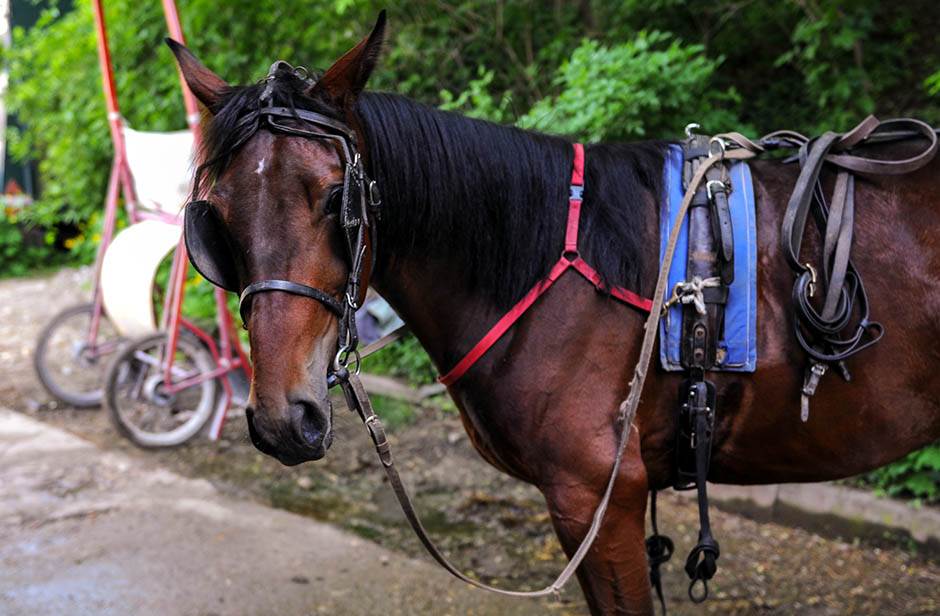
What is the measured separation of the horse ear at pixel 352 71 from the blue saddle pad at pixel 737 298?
0.87m

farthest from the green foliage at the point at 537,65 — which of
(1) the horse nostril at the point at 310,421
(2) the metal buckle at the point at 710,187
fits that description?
(1) the horse nostril at the point at 310,421

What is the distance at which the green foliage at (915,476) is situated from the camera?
144 inches

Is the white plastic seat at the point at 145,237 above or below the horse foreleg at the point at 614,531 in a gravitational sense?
above

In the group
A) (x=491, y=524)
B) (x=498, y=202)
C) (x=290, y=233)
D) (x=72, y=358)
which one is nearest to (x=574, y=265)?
(x=498, y=202)

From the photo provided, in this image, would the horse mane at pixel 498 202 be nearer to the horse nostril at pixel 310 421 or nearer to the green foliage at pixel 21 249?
the horse nostril at pixel 310 421

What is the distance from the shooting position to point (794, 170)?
2.22 metres

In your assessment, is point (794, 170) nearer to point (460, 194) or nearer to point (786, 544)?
point (460, 194)

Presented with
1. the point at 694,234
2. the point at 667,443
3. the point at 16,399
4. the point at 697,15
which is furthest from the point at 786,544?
the point at 16,399

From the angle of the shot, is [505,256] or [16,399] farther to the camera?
[16,399]

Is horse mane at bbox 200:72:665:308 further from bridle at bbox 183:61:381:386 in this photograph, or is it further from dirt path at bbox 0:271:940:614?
dirt path at bbox 0:271:940:614

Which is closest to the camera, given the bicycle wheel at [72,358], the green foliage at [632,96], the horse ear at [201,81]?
the horse ear at [201,81]

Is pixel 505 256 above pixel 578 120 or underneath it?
underneath

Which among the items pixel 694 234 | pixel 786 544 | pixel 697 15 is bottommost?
pixel 786 544

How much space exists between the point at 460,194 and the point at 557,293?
36 cm
